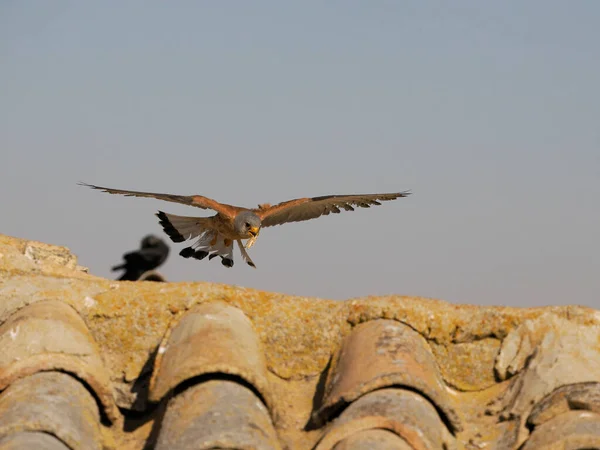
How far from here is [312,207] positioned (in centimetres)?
1182

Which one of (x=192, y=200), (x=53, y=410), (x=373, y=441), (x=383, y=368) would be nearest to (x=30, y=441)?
(x=53, y=410)

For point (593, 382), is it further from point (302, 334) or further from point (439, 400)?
point (302, 334)

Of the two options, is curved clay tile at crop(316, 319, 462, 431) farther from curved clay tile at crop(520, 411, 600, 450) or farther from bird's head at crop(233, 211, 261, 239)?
bird's head at crop(233, 211, 261, 239)

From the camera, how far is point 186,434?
5.58 meters

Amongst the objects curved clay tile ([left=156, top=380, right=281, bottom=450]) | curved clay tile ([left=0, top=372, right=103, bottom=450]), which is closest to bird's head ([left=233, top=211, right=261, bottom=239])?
curved clay tile ([left=0, top=372, right=103, bottom=450])

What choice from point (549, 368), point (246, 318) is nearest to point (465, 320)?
point (549, 368)

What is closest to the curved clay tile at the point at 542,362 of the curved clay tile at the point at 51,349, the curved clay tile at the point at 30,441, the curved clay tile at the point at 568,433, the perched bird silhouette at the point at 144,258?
the curved clay tile at the point at 568,433

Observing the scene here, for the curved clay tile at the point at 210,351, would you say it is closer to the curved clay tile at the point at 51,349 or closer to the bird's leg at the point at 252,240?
the curved clay tile at the point at 51,349

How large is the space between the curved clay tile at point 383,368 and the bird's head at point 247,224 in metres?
3.72

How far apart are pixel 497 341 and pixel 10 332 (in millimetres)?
3120

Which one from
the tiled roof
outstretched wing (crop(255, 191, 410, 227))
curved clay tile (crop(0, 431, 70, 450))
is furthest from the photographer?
outstretched wing (crop(255, 191, 410, 227))

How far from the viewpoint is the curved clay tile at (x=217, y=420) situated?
5434 mm

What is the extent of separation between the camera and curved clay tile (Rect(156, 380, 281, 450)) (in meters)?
5.43

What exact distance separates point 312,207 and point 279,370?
478cm
